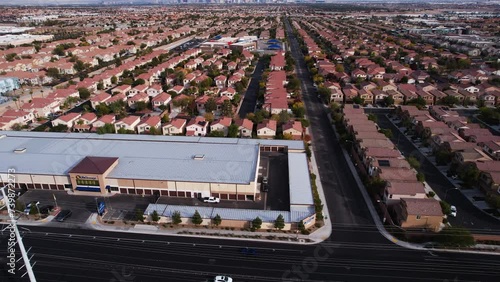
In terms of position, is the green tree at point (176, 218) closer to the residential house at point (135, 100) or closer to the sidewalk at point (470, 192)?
the sidewalk at point (470, 192)

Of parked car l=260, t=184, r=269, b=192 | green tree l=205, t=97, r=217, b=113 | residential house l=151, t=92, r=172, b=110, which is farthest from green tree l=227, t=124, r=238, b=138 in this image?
residential house l=151, t=92, r=172, b=110

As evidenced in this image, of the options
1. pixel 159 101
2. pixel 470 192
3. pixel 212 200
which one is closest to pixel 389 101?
pixel 470 192

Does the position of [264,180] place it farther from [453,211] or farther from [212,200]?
[453,211]

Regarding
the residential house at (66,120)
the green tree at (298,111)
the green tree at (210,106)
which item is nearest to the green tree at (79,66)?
the residential house at (66,120)

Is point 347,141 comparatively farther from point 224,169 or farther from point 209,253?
point 209,253

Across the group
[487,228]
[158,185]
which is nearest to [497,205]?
[487,228]

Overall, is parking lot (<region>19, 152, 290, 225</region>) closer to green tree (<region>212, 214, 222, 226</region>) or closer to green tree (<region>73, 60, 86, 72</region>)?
green tree (<region>212, 214, 222, 226</region>)
